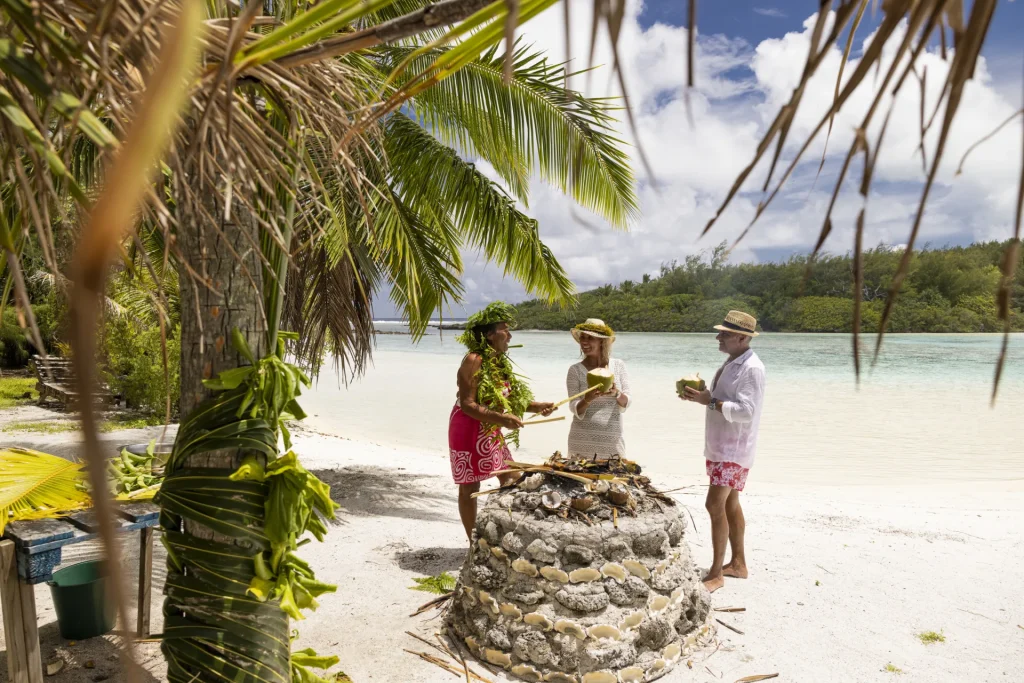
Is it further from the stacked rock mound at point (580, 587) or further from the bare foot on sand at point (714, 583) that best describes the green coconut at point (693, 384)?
the bare foot on sand at point (714, 583)

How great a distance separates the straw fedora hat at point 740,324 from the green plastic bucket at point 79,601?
157 inches

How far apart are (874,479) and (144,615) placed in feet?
34.1

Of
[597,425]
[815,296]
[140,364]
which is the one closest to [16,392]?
[140,364]

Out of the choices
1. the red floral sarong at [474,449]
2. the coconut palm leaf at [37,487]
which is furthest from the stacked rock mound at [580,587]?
the coconut palm leaf at [37,487]

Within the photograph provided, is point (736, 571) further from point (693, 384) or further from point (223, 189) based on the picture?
point (223, 189)

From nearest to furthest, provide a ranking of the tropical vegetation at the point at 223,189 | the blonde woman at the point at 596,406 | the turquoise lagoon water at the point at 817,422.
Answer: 1. the tropical vegetation at the point at 223,189
2. the blonde woman at the point at 596,406
3. the turquoise lagoon water at the point at 817,422

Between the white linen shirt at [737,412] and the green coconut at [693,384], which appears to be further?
the green coconut at [693,384]

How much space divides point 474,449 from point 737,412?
175 centimetres

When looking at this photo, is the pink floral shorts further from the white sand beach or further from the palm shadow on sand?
the palm shadow on sand

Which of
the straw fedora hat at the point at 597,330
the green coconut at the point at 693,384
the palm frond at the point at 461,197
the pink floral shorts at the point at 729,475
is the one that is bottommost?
the pink floral shorts at the point at 729,475

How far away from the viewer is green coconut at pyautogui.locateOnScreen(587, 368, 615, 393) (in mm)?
4012

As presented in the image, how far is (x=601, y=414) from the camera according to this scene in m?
4.28

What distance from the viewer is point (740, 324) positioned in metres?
4.16

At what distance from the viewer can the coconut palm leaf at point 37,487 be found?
2684mm
